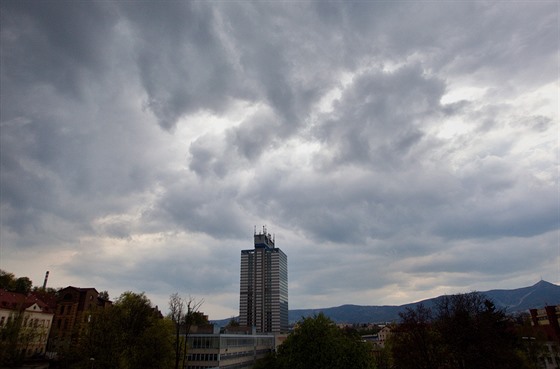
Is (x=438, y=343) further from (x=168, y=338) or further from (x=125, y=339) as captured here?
(x=125, y=339)

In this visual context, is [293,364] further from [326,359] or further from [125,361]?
[125,361]

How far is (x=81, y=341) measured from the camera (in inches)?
2427

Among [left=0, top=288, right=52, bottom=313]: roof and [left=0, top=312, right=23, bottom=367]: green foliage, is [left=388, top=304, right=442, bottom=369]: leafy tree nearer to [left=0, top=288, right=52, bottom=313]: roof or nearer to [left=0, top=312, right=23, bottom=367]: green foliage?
[left=0, top=312, right=23, bottom=367]: green foliage

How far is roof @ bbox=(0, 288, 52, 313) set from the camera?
81269 millimetres

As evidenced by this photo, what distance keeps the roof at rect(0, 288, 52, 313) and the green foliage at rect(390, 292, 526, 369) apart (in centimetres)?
8616

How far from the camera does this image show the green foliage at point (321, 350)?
60781 mm

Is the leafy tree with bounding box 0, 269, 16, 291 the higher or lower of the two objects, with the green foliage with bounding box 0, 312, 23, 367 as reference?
higher

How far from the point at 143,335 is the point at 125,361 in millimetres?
6922

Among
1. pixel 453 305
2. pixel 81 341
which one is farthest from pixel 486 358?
pixel 81 341

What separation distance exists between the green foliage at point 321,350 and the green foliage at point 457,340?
7679mm

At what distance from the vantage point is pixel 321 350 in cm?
6194

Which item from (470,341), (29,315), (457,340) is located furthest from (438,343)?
(29,315)

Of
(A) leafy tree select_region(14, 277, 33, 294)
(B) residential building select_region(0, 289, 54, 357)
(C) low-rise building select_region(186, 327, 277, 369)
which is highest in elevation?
(A) leafy tree select_region(14, 277, 33, 294)

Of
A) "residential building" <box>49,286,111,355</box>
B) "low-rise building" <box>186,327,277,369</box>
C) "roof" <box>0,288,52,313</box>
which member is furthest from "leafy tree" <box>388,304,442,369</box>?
"roof" <box>0,288,52,313</box>
